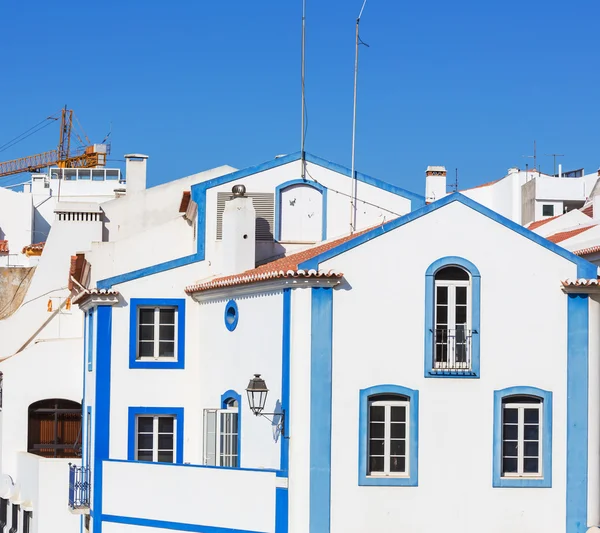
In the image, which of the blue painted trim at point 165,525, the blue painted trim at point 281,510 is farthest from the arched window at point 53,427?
the blue painted trim at point 281,510

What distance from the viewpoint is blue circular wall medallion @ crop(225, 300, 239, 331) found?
31125 mm

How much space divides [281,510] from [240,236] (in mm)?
8080

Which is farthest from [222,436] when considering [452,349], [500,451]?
[500,451]

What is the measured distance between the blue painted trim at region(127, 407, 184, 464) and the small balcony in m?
1.38

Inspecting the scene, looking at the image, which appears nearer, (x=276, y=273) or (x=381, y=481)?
(x=381, y=481)

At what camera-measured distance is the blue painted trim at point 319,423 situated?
27703 mm

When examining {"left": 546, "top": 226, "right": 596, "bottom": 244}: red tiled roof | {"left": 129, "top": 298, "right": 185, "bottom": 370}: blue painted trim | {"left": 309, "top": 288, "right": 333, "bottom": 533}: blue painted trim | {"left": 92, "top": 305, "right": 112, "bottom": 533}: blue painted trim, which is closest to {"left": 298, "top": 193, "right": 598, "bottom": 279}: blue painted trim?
{"left": 309, "top": 288, "right": 333, "bottom": 533}: blue painted trim

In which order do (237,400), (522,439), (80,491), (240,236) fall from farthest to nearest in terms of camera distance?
(80,491)
(240,236)
(237,400)
(522,439)

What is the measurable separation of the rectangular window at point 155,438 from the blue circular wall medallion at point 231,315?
3586 mm

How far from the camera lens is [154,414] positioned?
33438 millimetres

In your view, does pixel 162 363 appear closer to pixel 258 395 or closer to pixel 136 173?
pixel 258 395

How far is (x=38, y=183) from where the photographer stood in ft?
252

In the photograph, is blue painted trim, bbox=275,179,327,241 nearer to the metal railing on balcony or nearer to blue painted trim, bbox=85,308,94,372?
blue painted trim, bbox=85,308,94,372

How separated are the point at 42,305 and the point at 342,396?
18.7m
